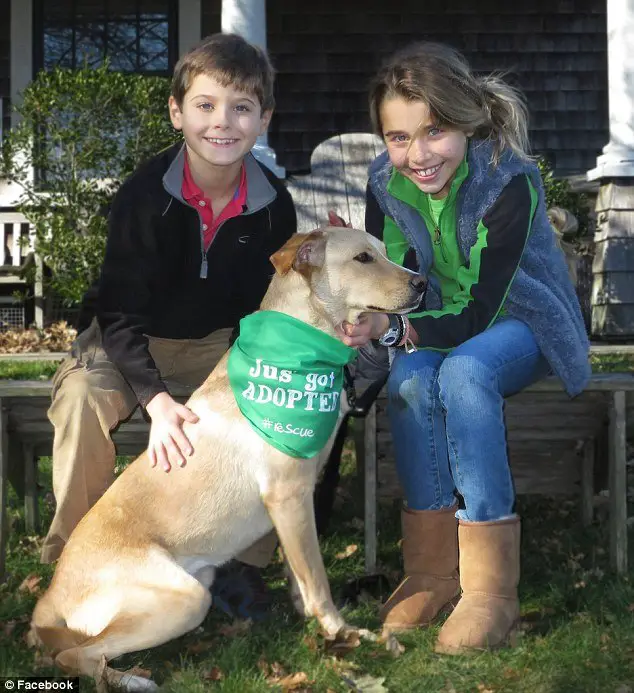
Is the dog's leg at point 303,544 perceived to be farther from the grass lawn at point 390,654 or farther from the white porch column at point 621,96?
the white porch column at point 621,96

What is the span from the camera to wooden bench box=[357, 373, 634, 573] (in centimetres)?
402

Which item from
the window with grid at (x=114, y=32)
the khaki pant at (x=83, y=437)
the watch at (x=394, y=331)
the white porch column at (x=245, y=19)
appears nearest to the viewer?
the watch at (x=394, y=331)

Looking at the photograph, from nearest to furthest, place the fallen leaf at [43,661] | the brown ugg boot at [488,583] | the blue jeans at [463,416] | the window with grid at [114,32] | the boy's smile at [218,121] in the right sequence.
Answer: the fallen leaf at [43,661]
the brown ugg boot at [488,583]
the blue jeans at [463,416]
the boy's smile at [218,121]
the window with grid at [114,32]

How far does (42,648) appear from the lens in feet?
10.2

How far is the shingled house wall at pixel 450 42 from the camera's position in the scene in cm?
1121

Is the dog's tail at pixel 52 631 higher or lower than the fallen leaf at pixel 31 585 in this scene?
higher

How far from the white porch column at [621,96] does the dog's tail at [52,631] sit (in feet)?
25.0

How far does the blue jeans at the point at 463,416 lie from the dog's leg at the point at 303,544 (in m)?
0.49

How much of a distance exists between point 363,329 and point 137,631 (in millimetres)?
1304

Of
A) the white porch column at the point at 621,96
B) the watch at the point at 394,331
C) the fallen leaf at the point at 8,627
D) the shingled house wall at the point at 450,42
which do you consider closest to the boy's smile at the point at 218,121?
the watch at the point at 394,331

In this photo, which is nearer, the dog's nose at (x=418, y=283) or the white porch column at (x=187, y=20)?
the dog's nose at (x=418, y=283)

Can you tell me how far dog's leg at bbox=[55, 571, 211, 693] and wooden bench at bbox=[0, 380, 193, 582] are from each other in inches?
43.2

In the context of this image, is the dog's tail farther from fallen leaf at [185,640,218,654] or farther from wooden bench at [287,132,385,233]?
wooden bench at [287,132,385,233]

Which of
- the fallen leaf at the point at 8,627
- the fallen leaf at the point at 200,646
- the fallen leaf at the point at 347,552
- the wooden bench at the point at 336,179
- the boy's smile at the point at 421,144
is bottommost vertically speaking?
the fallen leaf at the point at 200,646
